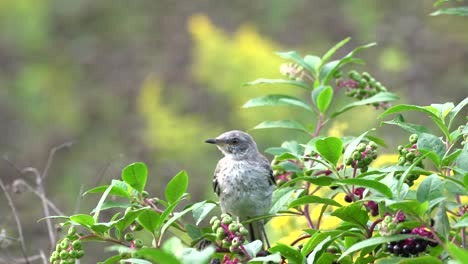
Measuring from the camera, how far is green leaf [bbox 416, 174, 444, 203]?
2.00 meters

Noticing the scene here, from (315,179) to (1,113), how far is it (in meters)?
10.9

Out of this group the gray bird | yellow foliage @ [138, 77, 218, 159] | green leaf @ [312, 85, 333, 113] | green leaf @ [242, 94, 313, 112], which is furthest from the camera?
yellow foliage @ [138, 77, 218, 159]

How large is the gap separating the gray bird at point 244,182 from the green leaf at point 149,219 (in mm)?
1354

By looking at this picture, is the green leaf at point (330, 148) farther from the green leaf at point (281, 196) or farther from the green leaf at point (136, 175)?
the green leaf at point (136, 175)

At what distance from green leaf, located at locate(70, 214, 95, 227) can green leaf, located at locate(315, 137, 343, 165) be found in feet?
2.16

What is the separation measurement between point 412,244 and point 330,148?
1.24 feet

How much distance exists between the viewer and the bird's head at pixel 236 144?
4262 millimetres

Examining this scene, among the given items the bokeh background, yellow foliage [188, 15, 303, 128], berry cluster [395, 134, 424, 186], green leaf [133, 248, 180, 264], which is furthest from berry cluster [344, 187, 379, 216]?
yellow foliage [188, 15, 303, 128]

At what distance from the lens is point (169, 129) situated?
9.75m

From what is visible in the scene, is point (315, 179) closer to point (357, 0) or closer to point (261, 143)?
point (261, 143)

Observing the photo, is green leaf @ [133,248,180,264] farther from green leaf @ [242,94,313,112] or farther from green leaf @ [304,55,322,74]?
green leaf @ [304,55,322,74]

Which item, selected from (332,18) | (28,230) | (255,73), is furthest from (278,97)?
(332,18)

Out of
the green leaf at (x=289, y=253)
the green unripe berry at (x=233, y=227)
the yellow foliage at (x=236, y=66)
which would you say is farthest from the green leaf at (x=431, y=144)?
the yellow foliage at (x=236, y=66)

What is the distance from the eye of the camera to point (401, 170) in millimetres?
2158
